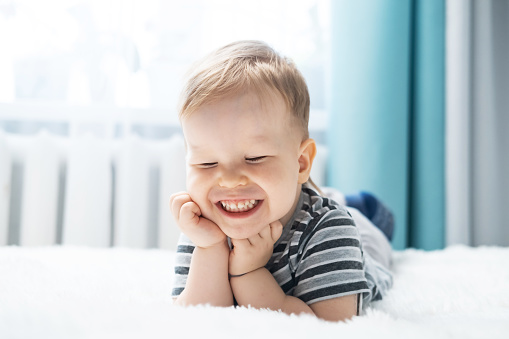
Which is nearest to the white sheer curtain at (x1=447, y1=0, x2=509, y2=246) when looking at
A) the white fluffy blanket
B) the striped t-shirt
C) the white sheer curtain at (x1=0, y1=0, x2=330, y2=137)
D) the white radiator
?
the white fluffy blanket

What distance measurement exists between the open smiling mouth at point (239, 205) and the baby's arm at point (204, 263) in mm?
40

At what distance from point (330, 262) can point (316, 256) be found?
25mm

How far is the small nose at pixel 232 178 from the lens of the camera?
709 millimetres

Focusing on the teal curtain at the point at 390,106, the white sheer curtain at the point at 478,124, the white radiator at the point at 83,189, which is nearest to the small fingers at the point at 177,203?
the white radiator at the point at 83,189

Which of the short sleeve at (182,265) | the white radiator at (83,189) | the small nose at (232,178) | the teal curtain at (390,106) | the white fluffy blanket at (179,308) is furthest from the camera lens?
the teal curtain at (390,106)

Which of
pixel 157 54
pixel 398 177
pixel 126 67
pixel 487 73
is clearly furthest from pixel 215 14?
pixel 487 73

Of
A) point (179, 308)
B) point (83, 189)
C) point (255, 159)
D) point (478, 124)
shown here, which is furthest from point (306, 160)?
point (478, 124)

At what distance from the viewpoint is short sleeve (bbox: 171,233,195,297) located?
0.82 meters

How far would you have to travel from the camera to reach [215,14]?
73.1 inches

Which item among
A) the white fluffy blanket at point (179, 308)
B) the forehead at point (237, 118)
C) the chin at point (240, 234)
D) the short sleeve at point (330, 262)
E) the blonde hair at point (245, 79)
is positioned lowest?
the white fluffy blanket at point (179, 308)

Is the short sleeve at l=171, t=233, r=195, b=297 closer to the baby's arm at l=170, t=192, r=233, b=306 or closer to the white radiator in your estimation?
the baby's arm at l=170, t=192, r=233, b=306

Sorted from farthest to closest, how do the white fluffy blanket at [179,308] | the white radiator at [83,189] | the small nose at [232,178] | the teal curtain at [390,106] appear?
1. the teal curtain at [390,106]
2. the white radiator at [83,189]
3. the small nose at [232,178]
4. the white fluffy blanket at [179,308]

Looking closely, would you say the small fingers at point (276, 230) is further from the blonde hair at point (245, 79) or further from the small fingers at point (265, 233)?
the blonde hair at point (245, 79)

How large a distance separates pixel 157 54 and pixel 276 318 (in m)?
1.46
